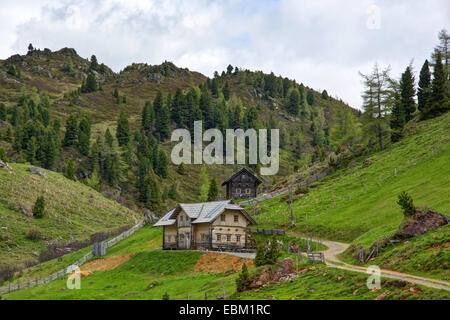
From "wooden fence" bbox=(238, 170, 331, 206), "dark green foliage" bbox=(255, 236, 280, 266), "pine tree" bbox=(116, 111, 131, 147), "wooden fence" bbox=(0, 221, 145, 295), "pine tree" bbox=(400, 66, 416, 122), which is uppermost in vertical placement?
"pine tree" bbox=(116, 111, 131, 147)

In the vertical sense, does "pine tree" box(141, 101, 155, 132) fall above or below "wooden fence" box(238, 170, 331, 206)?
above

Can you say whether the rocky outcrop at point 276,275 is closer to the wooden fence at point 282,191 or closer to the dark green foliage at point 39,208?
the wooden fence at point 282,191

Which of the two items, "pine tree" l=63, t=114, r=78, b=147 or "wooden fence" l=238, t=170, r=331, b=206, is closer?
"wooden fence" l=238, t=170, r=331, b=206

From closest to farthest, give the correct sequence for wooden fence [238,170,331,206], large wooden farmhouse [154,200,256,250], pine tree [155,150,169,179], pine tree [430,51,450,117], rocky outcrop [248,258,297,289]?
rocky outcrop [248,258,297,289] → large wooden farmhouse [154,200,256,250] → pine tree [430,51,450,117] → wooden fence [238,170,331,206] → pine tree [155,150,169,179]

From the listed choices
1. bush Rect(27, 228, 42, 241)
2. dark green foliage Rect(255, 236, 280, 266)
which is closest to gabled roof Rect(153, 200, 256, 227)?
dark green foliage Rect(255, 236, 280, 266)

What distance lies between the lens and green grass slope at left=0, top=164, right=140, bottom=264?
7469cm

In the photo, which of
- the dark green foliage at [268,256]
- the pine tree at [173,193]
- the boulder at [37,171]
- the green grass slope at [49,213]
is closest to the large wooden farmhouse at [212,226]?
the dark green foliage at [268,256]

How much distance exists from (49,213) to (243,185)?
37991 mm

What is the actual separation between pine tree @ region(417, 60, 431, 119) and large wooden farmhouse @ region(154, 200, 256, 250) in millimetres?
47579

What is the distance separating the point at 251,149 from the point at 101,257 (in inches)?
4458

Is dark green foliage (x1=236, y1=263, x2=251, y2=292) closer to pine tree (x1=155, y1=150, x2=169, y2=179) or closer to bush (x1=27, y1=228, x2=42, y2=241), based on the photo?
bush (x1=27, y1=228, x2=42, y2=241)

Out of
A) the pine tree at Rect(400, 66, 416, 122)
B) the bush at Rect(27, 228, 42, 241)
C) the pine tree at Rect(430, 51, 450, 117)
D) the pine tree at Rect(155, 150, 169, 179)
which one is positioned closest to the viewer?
the bush at Rect(27, 228, 42, 241)

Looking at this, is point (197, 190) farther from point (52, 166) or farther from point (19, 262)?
point (19, 262)
